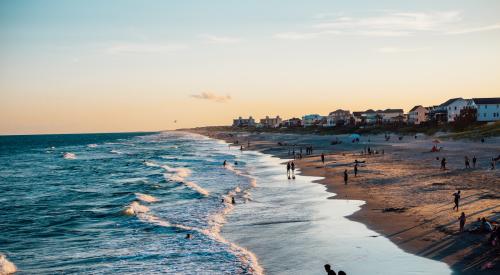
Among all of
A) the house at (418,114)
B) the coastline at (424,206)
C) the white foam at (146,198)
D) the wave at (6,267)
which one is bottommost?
the wave at (6,267)

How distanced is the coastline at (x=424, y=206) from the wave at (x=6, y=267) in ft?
55.5

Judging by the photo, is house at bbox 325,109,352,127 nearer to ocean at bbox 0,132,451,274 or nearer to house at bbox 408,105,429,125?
house at bbox 408,105,429,125

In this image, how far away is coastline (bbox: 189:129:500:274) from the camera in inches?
739

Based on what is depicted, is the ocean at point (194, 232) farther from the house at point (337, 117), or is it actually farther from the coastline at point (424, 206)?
the house at point (337, 117)

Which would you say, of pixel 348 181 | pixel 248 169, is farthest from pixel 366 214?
pixel 248 169

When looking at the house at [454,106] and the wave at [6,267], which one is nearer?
the wave at [6,267]

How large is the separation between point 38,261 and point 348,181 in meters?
28.3

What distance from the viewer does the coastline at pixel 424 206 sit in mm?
18766

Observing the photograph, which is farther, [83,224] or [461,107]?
[461,107]

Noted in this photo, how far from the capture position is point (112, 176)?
195 ft

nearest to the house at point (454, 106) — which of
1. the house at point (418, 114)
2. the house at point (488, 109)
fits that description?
the house at point (488, 109)

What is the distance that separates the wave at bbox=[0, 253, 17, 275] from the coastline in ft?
55.5

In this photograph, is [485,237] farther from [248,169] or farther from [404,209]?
[248,169]

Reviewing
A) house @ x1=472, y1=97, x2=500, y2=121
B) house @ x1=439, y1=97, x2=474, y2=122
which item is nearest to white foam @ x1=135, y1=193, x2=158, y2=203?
house @ x1=472, y1=97, x2=500, y2=121
